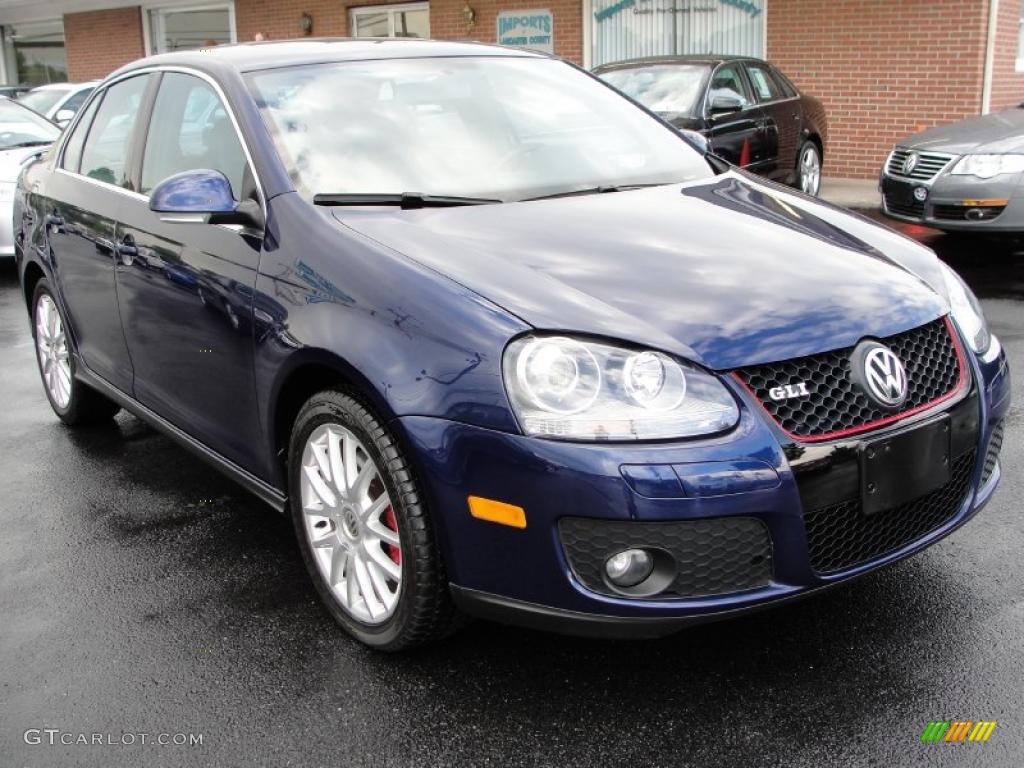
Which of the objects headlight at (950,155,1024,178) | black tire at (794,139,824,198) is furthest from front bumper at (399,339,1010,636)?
black tire at (794,139,824,198)

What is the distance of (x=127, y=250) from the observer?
402cm

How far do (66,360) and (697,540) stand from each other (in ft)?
12.1

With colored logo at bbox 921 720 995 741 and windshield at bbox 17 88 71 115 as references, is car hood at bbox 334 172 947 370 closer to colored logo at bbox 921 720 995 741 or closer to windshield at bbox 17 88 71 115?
colored logo at bbox 921 720 995 741

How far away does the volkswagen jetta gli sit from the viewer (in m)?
2.56

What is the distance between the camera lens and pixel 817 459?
258 cm

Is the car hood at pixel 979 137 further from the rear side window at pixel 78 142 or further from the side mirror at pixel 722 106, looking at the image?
the rear side window at pixel 78 142

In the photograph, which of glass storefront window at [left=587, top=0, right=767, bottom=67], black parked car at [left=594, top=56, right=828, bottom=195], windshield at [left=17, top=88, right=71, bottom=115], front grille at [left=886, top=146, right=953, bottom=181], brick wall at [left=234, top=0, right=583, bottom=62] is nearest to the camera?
front grille at [left=886, top=146, right=953, bottom=181]

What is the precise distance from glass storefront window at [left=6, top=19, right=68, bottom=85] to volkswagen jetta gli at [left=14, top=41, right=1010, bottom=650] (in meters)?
23.7

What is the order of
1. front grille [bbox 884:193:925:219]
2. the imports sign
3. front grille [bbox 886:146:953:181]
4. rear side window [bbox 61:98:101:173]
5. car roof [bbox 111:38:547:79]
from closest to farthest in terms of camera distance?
car roof [bbox 111:38:547:79], rear side window [bbox 61:98:101:173], front grille [bbox 886:146:953:181], front grille [bbox 884:193:925:219], the imports sign

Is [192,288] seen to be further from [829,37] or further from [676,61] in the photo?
[829,37]

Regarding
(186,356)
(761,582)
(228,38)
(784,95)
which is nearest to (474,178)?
(186,356)

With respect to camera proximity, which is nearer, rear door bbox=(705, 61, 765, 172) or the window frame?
rear door bbox=(705, 61, 765, 172)

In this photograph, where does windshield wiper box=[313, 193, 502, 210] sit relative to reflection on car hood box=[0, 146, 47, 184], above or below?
above

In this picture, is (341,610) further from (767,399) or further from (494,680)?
(767,399)
